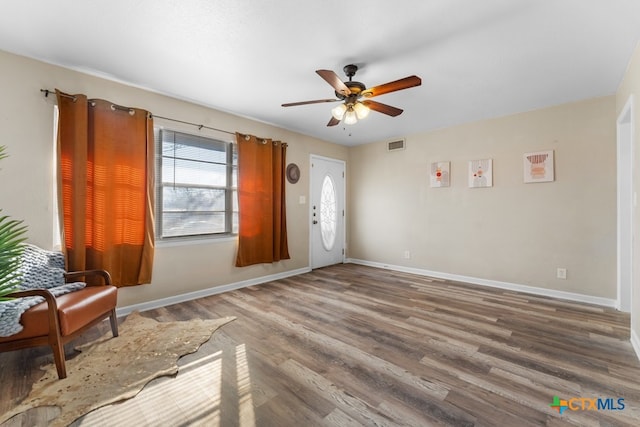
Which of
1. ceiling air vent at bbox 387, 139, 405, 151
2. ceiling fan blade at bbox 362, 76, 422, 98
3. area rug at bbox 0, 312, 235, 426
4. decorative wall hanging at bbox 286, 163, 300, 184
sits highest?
ceiling air vent at bbox 387, 139, 405, 151

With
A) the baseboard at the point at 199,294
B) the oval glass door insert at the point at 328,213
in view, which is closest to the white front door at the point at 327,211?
the oval glass door insert at the point at 328,213

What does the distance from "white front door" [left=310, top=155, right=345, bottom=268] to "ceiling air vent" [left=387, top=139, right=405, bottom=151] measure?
103 cm

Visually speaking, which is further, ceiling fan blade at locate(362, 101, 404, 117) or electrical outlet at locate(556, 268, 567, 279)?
electrical outlet at locate(556, 268, 567, 279)

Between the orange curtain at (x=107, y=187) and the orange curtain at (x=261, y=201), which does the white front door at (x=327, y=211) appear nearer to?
the orange curtain at (x=261, y=201)

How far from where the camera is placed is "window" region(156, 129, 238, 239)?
3373 millimetres

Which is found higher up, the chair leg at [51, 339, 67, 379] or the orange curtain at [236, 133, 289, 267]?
the orange curtain at [236, 133, 289, 267]

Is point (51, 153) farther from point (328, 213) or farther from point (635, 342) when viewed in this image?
point (635, 342)

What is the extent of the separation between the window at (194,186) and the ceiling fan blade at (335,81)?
212 centimetres

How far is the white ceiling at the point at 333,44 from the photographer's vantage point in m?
1.91

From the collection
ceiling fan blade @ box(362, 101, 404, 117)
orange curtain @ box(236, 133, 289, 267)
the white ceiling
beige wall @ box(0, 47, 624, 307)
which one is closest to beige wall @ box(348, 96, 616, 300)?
beige wall @ box(0, 47, 624, 307)

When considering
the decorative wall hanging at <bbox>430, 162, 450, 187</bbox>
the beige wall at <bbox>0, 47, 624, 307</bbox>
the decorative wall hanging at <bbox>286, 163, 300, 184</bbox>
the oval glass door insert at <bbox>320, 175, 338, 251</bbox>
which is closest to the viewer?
the beige wall at <bbox>0, 47, 624, 307</bbox>

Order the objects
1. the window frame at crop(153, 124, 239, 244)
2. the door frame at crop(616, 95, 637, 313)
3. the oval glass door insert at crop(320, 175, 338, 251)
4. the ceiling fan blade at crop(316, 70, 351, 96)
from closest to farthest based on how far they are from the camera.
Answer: the ceiling fan blade at crop(316, 70, 351, 96)
the door frame at crop(616, 95, 637, 313)
the window frame at crop(153, 124, 239, 244)
the oval glass door insert at crop(320, 175, 338, 251)

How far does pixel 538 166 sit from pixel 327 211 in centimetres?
340

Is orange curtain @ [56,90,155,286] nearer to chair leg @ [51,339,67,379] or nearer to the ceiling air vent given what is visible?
chair leg @ [51,339,67,379]
